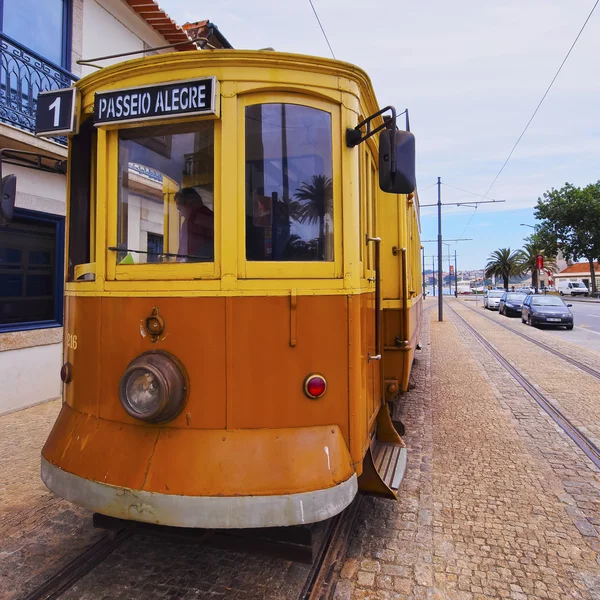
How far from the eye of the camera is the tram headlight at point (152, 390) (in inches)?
93.2

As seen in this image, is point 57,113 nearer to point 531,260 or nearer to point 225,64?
point 225,64

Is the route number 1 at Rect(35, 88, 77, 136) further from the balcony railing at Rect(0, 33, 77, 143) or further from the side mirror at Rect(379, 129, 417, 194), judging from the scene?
the balcony railing at Rect(0, 33, 77, 143)

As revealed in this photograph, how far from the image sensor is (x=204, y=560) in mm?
2898

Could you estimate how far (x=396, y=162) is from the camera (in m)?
2.65

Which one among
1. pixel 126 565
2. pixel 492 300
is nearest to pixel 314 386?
pixel 126 565

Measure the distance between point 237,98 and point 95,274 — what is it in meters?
1.33

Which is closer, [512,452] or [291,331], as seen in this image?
[291,331]

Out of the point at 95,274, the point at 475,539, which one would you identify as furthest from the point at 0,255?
the point at 475,539

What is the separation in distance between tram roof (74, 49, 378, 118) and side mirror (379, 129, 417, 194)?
1.32 ft

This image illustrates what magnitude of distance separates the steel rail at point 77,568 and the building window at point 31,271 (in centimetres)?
453

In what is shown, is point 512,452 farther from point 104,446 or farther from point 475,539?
point 104,446

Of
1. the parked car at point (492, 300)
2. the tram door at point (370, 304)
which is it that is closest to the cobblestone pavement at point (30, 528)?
the tram door at point (370, 304)

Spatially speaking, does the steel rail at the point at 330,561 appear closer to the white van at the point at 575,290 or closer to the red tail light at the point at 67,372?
the red tail light at the point at 67,372

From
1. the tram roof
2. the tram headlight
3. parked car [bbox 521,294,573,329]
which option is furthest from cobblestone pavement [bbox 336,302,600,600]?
parked car [bbox 521,294,573,329]
